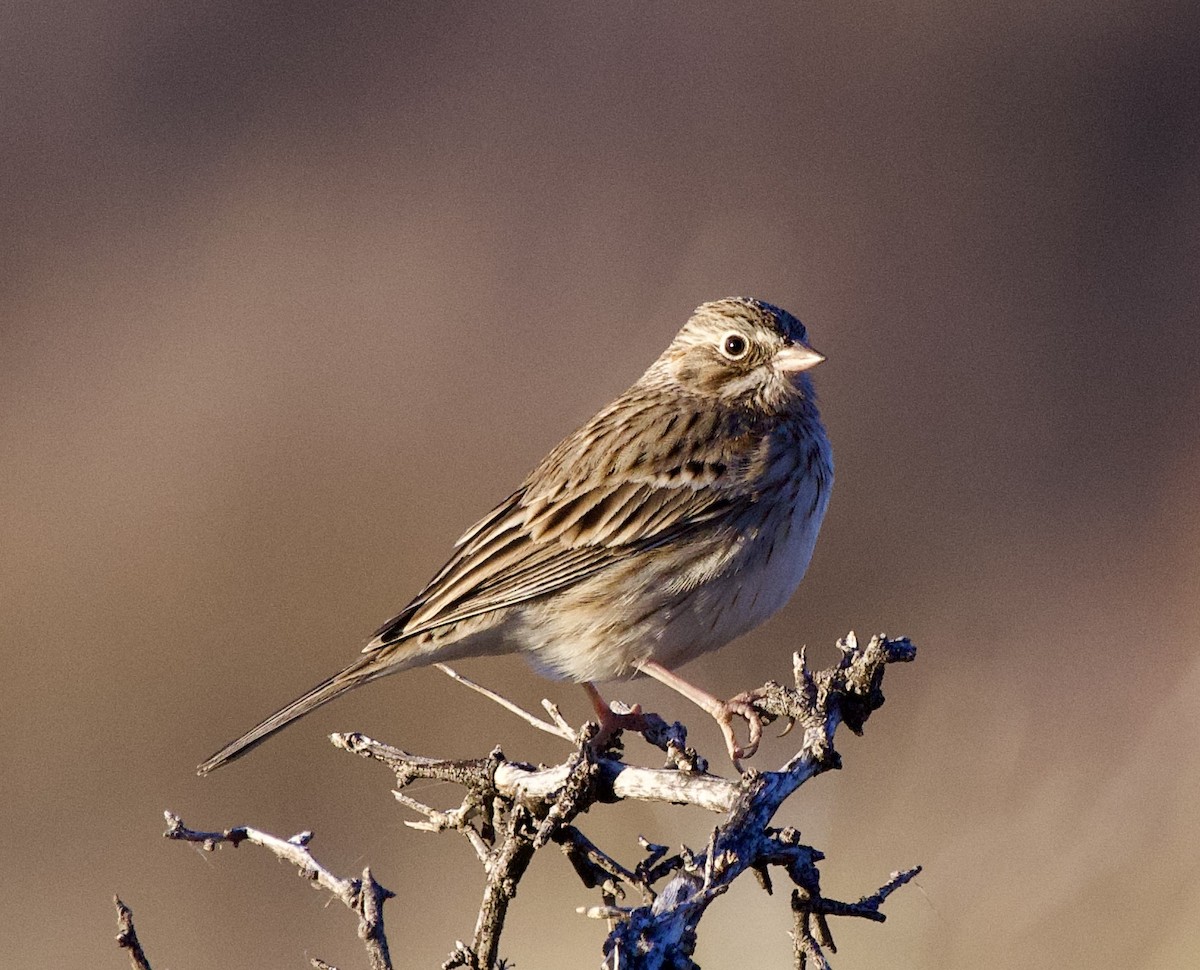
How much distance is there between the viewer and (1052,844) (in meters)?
7.71

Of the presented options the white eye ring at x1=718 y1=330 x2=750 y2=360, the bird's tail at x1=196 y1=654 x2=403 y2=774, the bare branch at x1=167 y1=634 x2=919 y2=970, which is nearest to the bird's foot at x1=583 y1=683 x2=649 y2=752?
the bird's tail at x1=196 y1=654 x2=403 y2=774

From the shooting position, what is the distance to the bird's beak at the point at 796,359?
6.48 meters

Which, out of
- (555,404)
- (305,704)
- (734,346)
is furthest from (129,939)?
(555,404)

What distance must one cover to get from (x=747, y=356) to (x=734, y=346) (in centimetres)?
8

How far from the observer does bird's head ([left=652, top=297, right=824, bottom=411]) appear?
6562 mm

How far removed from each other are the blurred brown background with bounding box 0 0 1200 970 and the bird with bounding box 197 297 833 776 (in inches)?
27.0

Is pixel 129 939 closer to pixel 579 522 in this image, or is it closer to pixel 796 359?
pixel 579 522

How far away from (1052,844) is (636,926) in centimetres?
495

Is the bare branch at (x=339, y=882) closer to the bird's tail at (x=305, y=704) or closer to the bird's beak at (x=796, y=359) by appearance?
the bird's tail at (x=305, y=704)

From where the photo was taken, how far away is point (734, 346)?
6.74 metres

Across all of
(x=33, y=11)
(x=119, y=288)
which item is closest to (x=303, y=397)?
(x=119, y=288)

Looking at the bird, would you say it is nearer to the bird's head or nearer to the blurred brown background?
the bird's head

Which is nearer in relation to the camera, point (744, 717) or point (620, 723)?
point (744, 717)

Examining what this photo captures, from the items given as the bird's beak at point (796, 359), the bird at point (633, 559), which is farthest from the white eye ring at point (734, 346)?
the bird at point (633, 559)
